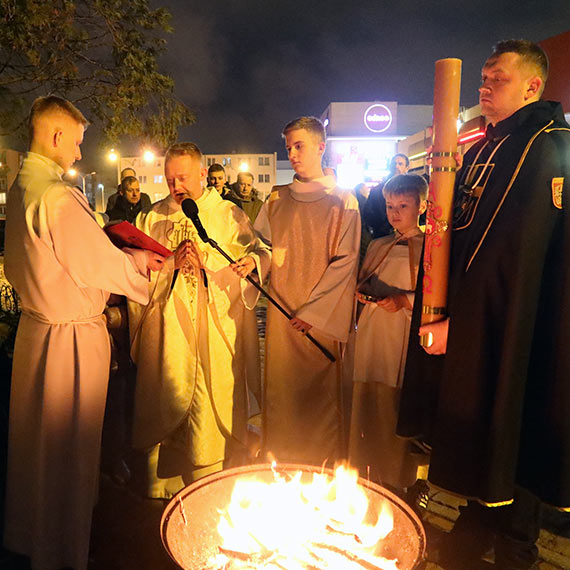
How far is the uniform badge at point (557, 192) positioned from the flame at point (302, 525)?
1.53 meters

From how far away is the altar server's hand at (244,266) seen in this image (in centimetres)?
343

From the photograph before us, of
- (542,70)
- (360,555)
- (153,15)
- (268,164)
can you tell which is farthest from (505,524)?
(268,164)

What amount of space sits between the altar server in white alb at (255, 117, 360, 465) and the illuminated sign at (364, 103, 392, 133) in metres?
45.2

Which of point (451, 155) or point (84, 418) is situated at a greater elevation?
point (451, 155)

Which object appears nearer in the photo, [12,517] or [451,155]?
[451,155]

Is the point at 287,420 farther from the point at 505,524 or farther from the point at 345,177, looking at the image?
the point at 345,177

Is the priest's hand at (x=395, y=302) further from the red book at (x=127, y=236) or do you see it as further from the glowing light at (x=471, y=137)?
the glowing light at (x=471, y=137)

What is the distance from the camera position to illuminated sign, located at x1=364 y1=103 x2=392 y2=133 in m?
46.2

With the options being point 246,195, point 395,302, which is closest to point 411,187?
point 395,302

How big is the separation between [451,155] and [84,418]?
242 cm

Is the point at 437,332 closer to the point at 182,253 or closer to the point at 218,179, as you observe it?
the point at 182,253

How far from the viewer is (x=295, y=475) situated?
240 cm

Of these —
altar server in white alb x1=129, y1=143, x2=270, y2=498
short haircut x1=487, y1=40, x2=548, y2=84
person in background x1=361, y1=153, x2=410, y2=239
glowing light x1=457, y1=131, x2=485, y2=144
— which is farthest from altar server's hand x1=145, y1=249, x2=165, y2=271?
glowing light x1=457, y1=131, x2=485, y2=144

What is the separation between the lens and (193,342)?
3.79m
